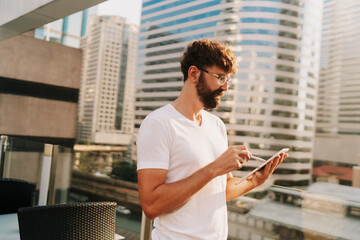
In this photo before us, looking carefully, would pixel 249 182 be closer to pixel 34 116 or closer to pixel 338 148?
pixel 34 116

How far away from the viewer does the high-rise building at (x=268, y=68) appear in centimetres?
6738

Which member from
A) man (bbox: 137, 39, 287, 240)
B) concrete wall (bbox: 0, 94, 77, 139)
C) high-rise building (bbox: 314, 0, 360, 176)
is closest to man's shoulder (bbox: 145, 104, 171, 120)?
man (bbox: 137, 39, 287, 240)

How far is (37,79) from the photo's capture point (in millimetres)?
12680

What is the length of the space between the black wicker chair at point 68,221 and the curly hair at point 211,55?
862mm

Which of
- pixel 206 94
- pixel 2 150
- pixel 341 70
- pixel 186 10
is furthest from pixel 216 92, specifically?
pixel 341 70

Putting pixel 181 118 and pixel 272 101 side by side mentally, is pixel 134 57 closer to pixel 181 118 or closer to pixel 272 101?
pixel 272 101

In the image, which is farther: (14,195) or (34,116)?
(34,116)

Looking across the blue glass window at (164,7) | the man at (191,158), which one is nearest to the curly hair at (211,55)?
the man at (191,158)

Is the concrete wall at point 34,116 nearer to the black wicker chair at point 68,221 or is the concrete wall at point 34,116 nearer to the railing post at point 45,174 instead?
the railing post at point 45,174

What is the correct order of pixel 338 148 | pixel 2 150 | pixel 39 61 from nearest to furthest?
pixel 2 150 < pixel 39 61 < pixel 338 148

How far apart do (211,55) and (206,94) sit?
0.13 metres

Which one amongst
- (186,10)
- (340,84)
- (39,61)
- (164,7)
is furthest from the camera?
(164,7)

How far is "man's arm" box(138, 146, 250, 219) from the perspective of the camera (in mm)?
853

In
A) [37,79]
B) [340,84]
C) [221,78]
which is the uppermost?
[340,84]
